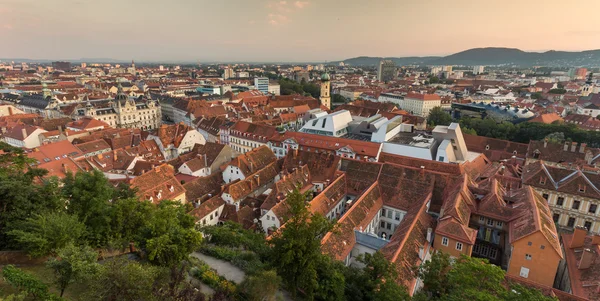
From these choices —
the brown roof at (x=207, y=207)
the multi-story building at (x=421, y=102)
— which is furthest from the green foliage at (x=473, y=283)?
the multi-story building at (x=421, y=102)

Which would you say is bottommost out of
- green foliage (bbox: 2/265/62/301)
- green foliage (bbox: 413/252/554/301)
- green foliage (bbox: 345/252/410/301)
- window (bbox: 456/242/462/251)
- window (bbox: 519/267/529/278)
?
window (bbox: 519/267/529/278)

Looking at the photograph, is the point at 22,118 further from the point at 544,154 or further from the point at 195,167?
the point at 544,154

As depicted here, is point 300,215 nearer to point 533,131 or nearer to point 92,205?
point 92,205

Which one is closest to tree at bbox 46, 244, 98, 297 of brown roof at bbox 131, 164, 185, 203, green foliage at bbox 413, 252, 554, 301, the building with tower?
green foliage at bbox 413, 252, 554, 301

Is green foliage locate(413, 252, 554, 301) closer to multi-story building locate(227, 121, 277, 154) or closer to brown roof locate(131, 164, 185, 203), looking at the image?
brown roof locate(131, 164, 185, 203)

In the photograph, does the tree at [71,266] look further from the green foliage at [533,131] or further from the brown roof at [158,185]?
the green foliage at [533,131]
